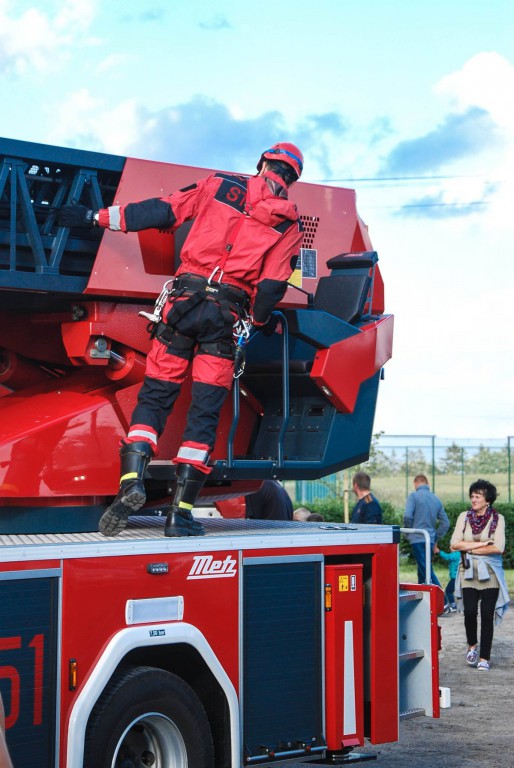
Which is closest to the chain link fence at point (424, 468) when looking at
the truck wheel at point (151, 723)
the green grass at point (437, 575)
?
the green grass at point (437, 575)

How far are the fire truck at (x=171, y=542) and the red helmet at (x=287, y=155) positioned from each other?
0.44 meters

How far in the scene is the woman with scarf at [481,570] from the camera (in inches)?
424

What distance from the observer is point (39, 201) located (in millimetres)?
5797

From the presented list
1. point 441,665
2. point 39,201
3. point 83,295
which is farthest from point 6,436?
point 441,665

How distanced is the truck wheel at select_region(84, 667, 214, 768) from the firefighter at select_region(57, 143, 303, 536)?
739 mm

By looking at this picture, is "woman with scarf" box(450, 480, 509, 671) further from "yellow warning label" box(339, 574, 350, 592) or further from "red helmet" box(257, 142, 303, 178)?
"red helmet" box(257, 142, 303, 178)

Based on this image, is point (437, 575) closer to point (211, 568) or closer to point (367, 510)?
point (367, 510)

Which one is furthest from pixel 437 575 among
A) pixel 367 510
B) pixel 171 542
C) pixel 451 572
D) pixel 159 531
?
pixel 171 542

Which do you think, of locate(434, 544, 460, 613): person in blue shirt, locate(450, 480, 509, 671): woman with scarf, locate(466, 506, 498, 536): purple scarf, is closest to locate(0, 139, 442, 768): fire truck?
locate(450, 480, 509, 671): woman with scarf

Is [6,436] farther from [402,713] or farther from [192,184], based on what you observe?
[402,713]

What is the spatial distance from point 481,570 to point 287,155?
591 centimetres

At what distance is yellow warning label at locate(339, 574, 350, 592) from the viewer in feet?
19.4

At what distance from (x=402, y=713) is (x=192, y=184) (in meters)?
3.20

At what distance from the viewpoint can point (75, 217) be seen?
18.6ft
